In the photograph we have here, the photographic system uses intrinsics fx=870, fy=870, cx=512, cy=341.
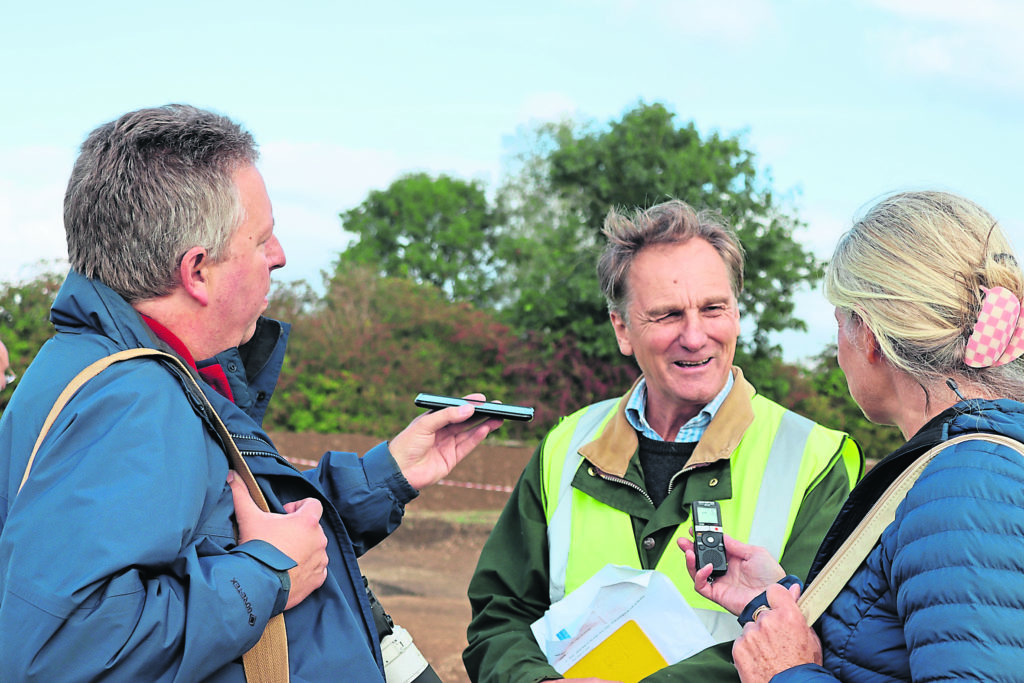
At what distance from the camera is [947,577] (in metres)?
1.55

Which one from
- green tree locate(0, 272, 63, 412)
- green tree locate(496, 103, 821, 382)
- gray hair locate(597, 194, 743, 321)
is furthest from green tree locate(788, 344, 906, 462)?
gray hair locate(597, 194, 743, 321)

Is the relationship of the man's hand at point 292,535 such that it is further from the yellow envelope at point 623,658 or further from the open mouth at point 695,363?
the open mouth at point 695,363

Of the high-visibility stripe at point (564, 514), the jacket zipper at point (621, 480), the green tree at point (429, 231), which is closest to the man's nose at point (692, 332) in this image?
the high-visibility stripe at point (564, 514)

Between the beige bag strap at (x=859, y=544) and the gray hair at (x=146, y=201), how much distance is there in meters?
1.60

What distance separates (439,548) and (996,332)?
961cm

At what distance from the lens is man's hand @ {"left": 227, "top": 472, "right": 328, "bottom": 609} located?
1.97 meters

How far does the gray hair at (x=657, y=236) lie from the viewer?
10.9 ft

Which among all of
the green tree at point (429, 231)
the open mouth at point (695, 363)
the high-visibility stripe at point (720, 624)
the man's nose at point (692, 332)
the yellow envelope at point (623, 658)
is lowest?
the green tree at point (429, 231)

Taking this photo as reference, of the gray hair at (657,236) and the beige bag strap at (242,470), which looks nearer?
the beige bag strap at (242,470)

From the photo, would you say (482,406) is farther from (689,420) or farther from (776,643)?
(776,643)

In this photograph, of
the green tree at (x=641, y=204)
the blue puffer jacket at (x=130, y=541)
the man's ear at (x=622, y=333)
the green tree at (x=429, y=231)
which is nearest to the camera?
the blue puffer jacket at (x=130, y=541)

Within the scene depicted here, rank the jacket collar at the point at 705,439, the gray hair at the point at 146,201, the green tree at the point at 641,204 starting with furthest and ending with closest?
the green tree at the point at 641,204 < the jacket collar at the point at 705,439 < the gray hair at the point at 146,201

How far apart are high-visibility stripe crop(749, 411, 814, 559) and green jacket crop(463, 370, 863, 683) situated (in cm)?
4

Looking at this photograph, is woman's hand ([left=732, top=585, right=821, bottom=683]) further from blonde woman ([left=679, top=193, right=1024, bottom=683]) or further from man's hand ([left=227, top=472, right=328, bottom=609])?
man's hand ([left=227, top=472, right=328, bottom=609])
